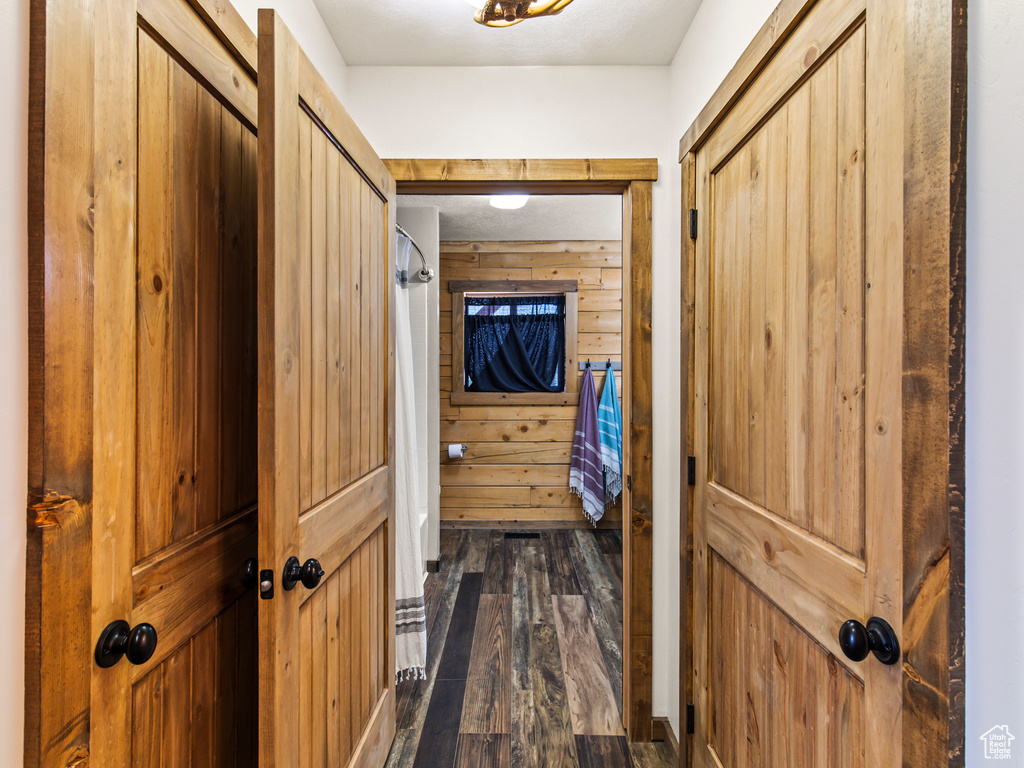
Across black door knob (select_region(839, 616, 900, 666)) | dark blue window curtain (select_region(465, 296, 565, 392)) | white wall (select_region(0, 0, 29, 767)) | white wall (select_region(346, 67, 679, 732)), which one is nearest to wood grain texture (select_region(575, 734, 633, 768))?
white wall (select_region(346, 67, 679, 732))

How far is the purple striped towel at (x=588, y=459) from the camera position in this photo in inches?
162

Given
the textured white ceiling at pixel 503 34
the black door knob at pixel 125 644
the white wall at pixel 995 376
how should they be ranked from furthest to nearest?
the textured white ceiling at pixel 503 34, the black door knob at pixel 125 644, the white wall at pixel 995 376

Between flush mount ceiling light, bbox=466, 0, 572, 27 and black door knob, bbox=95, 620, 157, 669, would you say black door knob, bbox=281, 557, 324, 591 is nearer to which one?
black door knob, bbox=95, 620, 157, 669

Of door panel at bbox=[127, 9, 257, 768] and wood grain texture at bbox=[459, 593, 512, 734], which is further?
wood grain texture at bbox=[459, 593, 512, 734]

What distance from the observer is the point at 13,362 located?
2.06 feet

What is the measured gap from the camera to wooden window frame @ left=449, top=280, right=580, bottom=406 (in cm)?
426

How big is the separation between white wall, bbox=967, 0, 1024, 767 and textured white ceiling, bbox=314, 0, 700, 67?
120 cm

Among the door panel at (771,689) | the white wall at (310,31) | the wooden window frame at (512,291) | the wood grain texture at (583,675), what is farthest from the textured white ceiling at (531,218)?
the door panel at (771,689)

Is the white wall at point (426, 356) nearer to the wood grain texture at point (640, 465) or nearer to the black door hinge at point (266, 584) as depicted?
the wood grain texture at point (640, 465)

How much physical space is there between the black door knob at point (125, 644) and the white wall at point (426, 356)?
2.53 metres

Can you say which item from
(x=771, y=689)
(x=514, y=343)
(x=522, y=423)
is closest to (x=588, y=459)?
(x=522, y=423)

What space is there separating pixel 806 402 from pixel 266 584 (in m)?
1.06

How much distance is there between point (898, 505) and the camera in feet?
2.37

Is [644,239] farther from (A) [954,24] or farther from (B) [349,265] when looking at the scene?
(A) [954,24]
